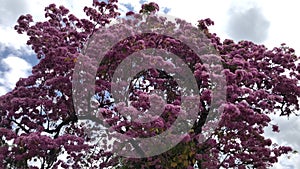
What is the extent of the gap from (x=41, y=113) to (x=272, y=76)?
8.61 metres

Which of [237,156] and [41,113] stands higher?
[41,113]

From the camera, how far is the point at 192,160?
12219 millimetres

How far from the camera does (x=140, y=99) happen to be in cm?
1116

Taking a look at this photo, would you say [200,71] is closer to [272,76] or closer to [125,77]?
[125,77]

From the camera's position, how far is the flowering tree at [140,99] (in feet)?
38.2

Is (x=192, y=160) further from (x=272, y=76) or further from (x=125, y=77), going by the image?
(x=272, y=76)

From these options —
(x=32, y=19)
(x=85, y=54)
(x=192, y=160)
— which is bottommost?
(x=192, y=160)

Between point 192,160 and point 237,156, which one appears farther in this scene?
point 237,156

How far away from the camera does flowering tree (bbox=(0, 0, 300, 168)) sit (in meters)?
11.6

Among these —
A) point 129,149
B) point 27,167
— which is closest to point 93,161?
point 27,167

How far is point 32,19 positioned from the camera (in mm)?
15969

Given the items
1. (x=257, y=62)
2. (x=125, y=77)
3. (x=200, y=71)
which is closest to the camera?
(x=200, y=71)

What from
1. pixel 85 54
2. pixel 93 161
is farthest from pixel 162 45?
pixel 93 161

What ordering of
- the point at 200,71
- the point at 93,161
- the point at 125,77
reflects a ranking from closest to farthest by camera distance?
the point at 200,71, the point at 125,77, the point at 93,161
